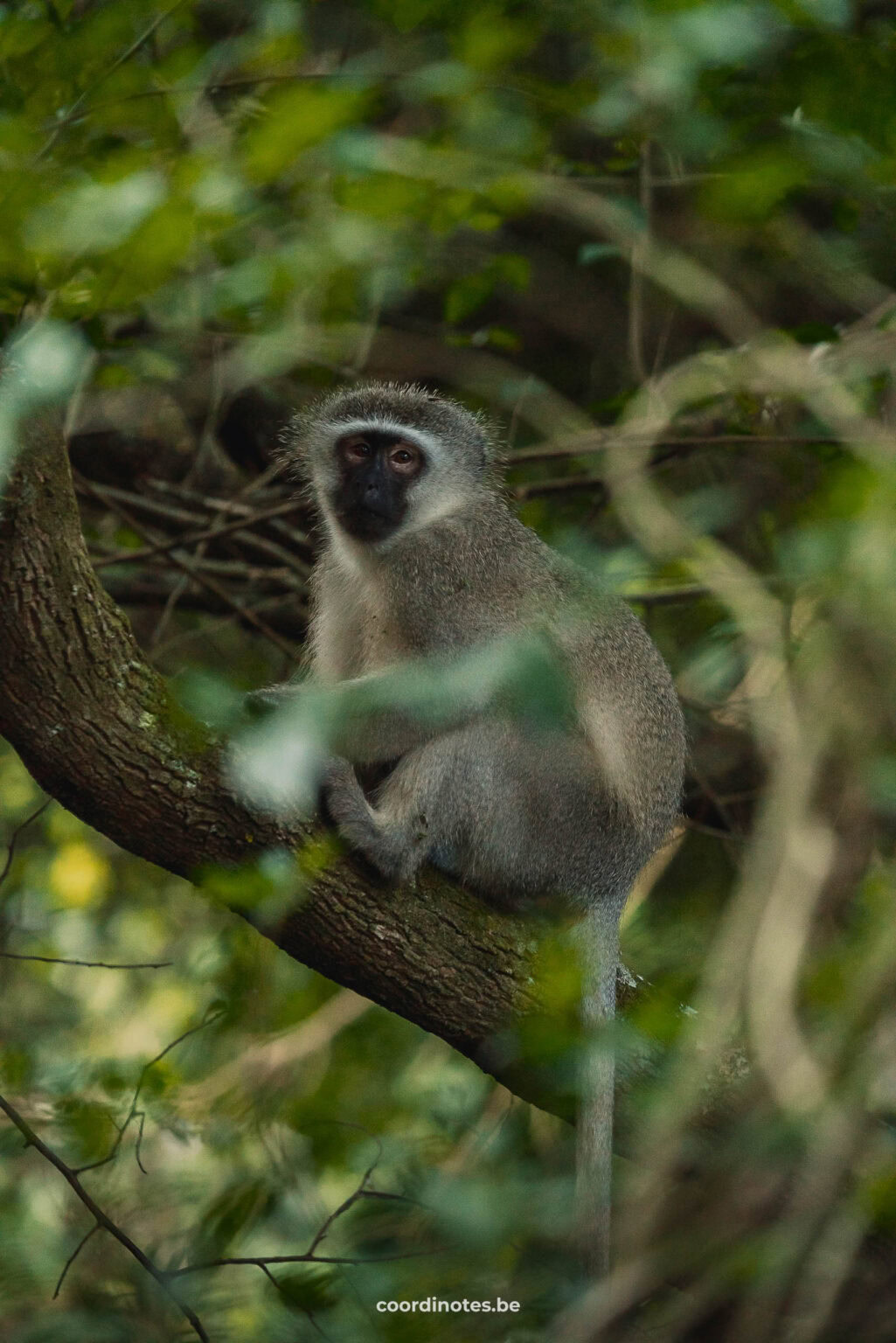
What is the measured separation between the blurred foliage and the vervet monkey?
0.38m

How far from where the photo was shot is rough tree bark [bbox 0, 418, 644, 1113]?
3.57 metres

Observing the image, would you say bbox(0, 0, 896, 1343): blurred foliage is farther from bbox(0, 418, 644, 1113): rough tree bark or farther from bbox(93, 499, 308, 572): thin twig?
bbox(0, 418, 644, 1113): rough tree bark

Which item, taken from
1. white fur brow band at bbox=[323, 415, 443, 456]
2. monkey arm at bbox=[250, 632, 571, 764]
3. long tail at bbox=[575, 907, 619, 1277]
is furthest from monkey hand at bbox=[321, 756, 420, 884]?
monkey arm at bbox=[250, 632, 571, 764]

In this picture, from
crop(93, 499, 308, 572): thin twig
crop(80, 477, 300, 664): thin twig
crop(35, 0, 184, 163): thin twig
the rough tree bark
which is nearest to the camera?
crop(35, 0, 184, 163): thin twig

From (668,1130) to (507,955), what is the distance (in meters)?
1.89

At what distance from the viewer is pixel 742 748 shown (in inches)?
295

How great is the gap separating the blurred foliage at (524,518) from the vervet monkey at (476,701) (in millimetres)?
378

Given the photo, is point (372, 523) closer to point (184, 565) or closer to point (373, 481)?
point (373, 481)

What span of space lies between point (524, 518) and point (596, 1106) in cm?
321

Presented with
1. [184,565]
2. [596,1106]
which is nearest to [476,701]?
[596,1106]

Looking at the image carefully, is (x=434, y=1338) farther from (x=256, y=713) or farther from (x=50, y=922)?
(x=50, y=922)

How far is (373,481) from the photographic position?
554 cm

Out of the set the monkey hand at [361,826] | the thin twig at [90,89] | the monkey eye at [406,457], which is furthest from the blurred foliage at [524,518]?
the monkey eye at [406,457]

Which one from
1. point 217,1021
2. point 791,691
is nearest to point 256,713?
point 217,1021
